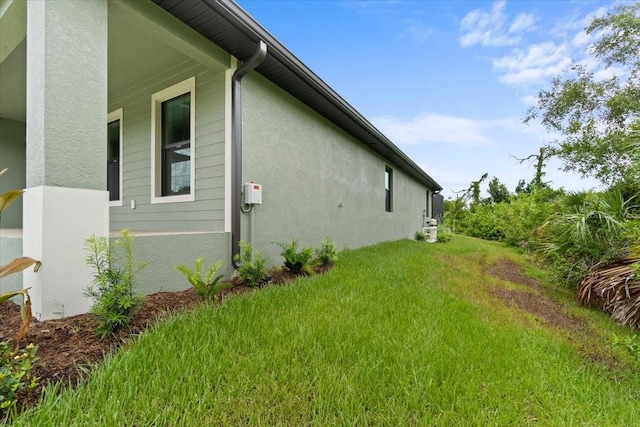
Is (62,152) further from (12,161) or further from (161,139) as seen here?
(12,161)

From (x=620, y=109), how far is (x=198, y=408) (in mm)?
12896

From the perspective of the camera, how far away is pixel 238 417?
1312 millimetres

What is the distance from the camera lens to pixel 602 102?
9109mm

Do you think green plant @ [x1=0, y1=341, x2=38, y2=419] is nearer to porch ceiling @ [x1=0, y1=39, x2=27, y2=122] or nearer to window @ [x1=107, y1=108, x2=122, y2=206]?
porch ceiling @ [x1=0, y1=39, x2=27, y2=122]

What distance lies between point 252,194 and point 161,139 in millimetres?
2176

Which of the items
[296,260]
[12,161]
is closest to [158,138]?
[296,260]

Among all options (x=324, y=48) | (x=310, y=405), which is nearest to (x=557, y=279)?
(x=310, y=405)

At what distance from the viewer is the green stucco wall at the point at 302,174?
4152 millimetres

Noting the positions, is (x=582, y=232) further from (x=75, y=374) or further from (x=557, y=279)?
(x=75, y=374)

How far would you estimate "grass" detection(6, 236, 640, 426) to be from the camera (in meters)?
1.35

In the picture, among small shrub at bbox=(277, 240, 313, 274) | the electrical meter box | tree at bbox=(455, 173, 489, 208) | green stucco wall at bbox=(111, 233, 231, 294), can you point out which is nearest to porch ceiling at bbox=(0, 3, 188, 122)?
the electrical meter box

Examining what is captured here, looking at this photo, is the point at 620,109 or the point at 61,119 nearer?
the point at 61,119

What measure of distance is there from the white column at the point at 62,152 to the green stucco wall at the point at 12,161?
225 inches

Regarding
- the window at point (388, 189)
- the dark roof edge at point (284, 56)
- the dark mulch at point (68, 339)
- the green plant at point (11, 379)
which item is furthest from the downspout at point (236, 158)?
the window at point (388, 189)
